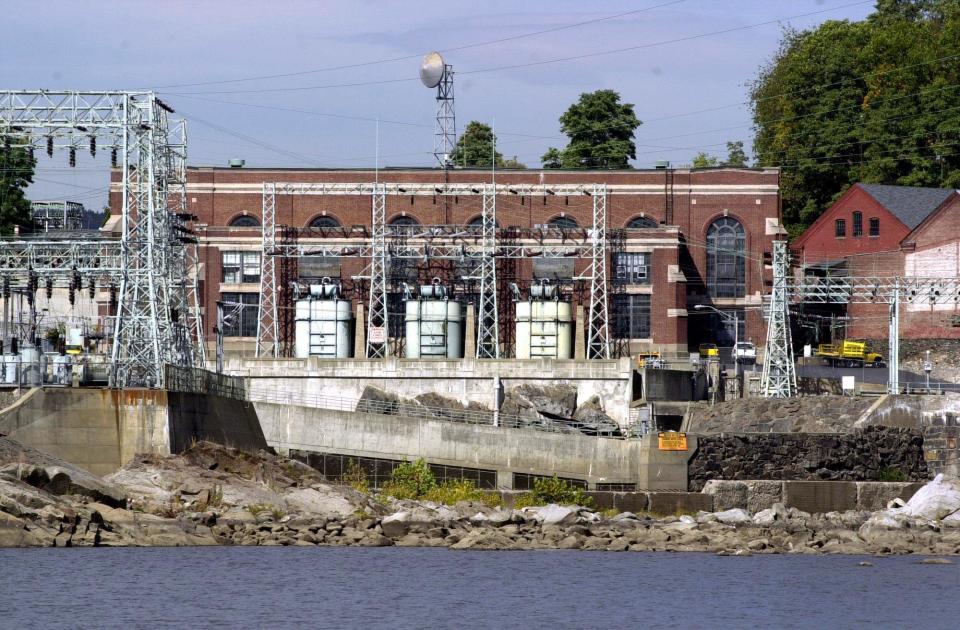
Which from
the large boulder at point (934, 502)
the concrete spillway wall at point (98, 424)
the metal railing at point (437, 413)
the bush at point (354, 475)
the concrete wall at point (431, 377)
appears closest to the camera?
the concrete spillway wall at point (98, 424)

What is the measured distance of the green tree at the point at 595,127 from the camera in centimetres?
12281

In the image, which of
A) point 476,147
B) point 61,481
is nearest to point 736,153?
point 476,147

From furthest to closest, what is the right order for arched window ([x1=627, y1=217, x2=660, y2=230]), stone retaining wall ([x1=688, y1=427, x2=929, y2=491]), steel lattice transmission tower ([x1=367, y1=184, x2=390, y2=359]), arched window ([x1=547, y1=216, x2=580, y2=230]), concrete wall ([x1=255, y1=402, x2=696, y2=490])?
arched window ([x1=547, y1=216, x2=580, y2=230]) → arched window ([x1=627, y1=217, x2=660, y2=230]) → steel lattice transmission tower ([x1=367, y1=184, x2=390, y2=359]) → concrete wall ([x1=255, y1=402, x2=696, y2=490]) → stone retaining wall ([x1=688, y1=427, x2=929, y2=491])

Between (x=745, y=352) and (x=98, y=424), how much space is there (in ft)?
139

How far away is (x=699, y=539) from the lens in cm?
5034

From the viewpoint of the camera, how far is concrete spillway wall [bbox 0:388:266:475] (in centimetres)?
5288

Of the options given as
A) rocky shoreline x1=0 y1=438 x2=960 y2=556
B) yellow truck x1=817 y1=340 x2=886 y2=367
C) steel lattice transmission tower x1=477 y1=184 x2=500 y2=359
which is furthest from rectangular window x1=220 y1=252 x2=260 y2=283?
rocky shoreline x1=0 y1=438 x2=960 y2=556

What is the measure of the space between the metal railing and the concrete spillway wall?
61.6 ft

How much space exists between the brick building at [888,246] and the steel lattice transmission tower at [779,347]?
11.9 meters

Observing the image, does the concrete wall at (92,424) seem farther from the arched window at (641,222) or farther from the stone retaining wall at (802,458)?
the arched window at (641,222)

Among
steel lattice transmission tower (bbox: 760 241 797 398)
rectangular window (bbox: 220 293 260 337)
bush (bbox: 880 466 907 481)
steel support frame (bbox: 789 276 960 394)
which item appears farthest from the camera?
rectangular window (bbox: 220 293 260 337)

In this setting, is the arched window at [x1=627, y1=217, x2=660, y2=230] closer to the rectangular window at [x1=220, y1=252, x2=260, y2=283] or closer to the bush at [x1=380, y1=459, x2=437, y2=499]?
the rectangular window at [x1=220, y1=252, x2=260, y2=283]

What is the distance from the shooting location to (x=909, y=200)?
104875 mm

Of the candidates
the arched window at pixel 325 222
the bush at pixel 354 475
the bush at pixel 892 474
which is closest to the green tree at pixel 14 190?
the arched window at pixel 325 222
